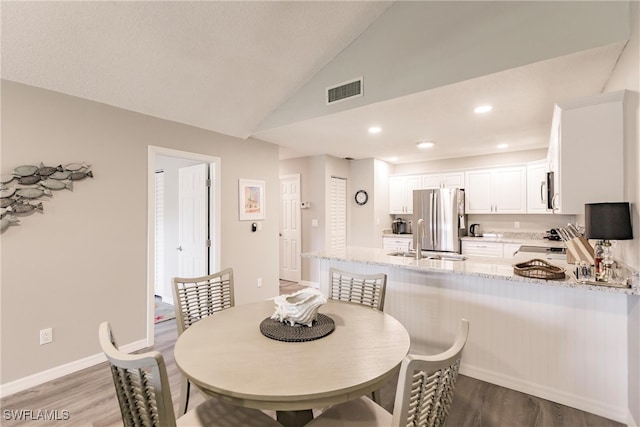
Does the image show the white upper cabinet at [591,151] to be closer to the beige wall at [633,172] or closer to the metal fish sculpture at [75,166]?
the beige wall at [633,172]

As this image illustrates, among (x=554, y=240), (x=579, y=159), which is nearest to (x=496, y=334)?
(x=579, y=159)

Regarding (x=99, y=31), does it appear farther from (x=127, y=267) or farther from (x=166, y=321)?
(x=166, y=321)

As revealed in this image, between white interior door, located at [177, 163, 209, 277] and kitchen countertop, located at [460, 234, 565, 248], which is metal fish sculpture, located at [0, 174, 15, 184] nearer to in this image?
white interior door, located at [177, 163, 209, 277]

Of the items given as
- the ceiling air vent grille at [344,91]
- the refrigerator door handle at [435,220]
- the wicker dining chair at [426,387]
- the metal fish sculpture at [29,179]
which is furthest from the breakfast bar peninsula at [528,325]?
the metal fish sculpture at [29,179]

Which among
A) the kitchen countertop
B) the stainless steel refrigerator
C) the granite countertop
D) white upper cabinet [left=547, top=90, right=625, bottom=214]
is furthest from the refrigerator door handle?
white upper cabinet [left=547, top=90, right=625, bottom=214]

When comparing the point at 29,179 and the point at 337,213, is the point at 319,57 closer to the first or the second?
the point at 29,179

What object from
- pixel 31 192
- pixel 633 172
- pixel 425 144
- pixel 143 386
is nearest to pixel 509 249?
pixel 425 144

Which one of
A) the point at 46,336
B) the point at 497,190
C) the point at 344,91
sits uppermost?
the point at 344,91

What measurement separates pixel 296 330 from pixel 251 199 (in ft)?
9.58

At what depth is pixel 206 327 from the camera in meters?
1.71

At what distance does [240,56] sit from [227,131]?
122cm

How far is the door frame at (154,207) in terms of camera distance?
3238 millimetres

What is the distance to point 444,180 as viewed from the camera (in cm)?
569

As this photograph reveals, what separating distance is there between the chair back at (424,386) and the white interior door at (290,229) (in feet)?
15.8
